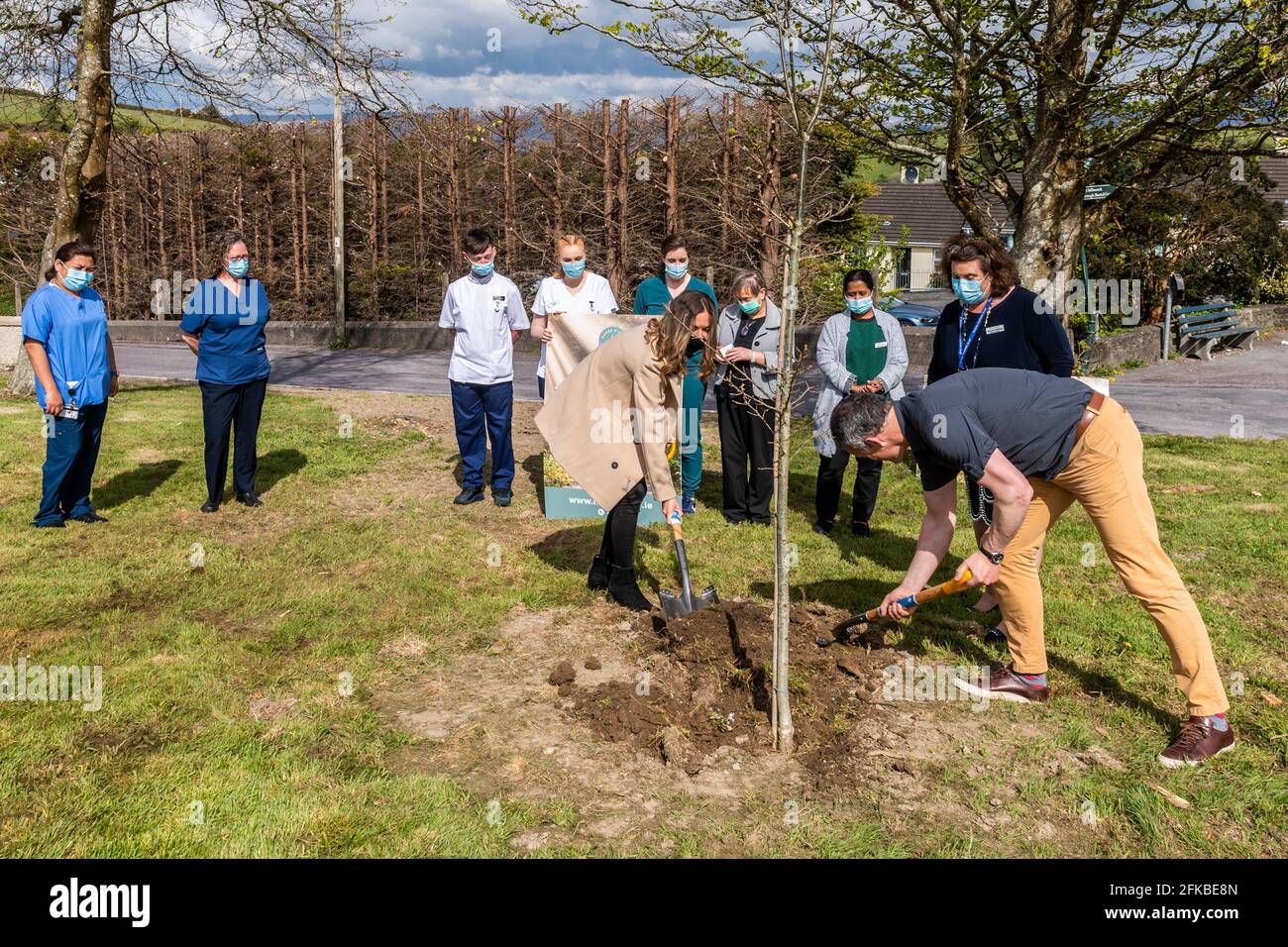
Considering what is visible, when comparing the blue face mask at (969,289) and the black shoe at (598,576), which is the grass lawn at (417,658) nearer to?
the black shoe at (598,576)

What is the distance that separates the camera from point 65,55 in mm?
12922

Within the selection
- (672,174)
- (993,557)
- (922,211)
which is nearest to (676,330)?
(993,557)

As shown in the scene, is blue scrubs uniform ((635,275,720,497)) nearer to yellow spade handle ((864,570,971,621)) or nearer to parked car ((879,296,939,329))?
yellow spade handle ((864,570,971,621))

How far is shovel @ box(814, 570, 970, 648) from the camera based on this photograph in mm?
4041

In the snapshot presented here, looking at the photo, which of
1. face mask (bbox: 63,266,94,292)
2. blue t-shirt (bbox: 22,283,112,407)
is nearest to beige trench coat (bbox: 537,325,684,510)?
blue t-shirt (bbox: 22,283,112,407)

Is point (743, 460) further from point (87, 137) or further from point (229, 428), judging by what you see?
point (87, 137)

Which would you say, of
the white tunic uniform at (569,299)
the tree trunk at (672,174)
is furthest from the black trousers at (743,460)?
the tree trunk at (672,174)

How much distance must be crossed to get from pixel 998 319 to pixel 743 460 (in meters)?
2.68

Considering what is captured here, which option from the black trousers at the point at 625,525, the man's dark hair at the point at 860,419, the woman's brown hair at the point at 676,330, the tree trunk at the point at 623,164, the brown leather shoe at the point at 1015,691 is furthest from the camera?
the tree trunk at the point at 623,164

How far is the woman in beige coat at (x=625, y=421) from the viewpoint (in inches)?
199

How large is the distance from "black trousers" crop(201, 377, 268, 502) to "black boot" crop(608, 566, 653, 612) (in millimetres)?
3443

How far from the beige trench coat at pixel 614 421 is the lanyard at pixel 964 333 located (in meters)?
1.53

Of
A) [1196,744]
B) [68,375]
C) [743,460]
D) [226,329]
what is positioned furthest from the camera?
[743,460]

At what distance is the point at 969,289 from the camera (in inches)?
203
